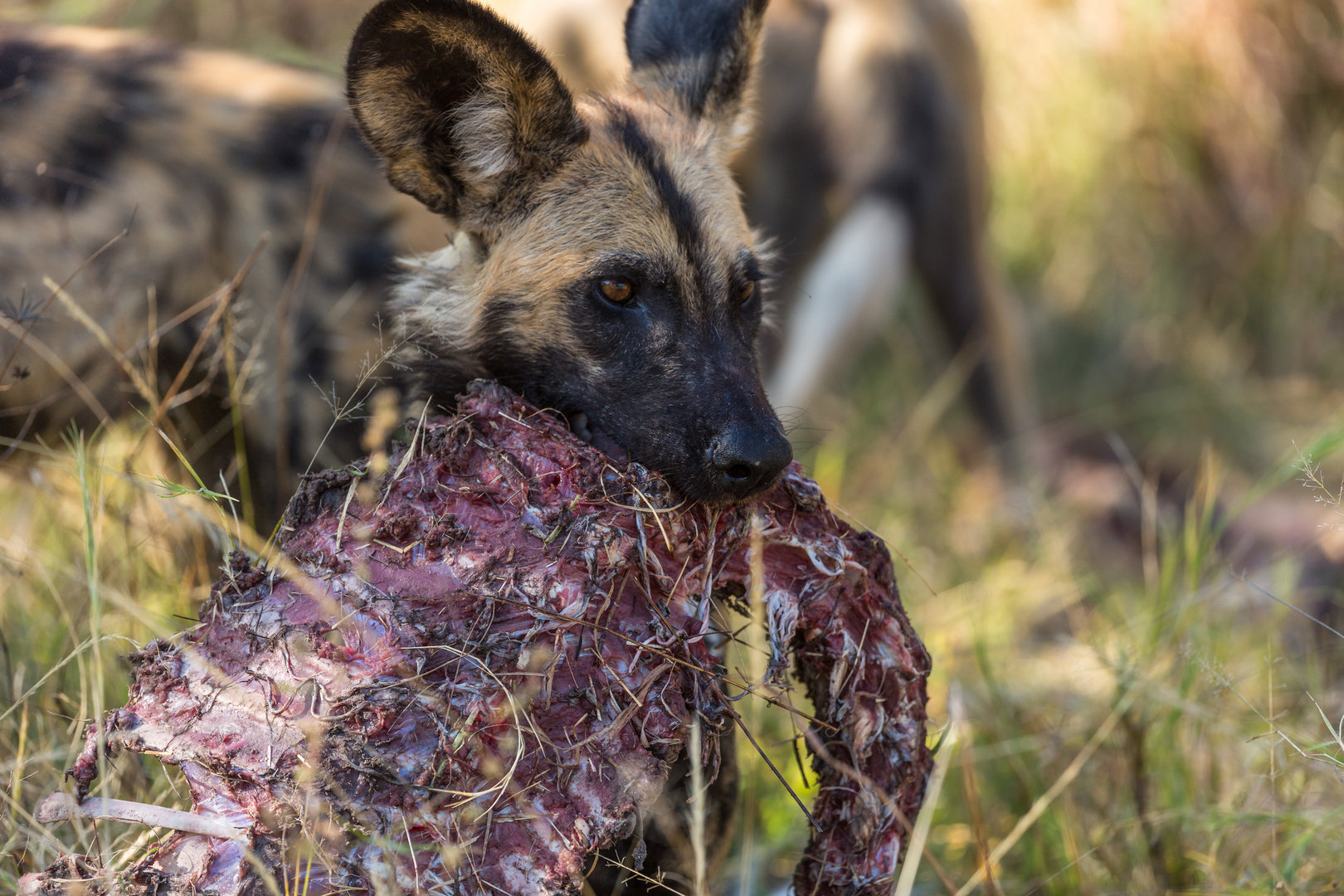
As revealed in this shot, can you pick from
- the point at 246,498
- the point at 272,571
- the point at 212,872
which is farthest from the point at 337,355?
the point at 212,872

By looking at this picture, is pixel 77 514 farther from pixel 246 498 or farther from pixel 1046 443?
pixel 1046 443

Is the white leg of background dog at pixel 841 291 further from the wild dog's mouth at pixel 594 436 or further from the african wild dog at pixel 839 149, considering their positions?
the wild dog's mouth at pixel 594 436

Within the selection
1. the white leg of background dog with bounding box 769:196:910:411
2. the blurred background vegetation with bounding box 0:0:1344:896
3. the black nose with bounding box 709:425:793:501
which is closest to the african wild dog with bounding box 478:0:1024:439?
the white leg of background dog with bounding box 769:196:910:411

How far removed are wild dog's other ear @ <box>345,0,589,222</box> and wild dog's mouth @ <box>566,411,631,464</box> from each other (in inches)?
17.9

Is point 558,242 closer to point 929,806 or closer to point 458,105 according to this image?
point 458,105

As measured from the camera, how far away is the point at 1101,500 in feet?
16.5

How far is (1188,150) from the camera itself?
19.0ft

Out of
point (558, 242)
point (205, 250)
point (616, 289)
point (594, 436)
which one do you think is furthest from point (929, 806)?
point (205, 250)

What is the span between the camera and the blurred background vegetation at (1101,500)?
2293 mm

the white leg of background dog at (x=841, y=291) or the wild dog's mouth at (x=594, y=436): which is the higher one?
the wild dog's mouth at (x=594, y=436)

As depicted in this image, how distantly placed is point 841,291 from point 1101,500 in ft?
5.59

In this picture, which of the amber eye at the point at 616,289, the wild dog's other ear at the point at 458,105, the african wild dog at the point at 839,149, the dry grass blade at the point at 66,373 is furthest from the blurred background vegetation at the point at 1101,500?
the wild dog's other ear at the point at 458,105

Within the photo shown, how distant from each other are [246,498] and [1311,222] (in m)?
5.29

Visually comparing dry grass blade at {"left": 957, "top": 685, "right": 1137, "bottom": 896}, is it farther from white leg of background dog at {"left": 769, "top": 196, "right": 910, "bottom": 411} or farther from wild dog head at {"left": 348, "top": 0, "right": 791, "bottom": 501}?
white leg of background dog at {"left": 769, "top": 196, "right": 910, "bottom": 411}
